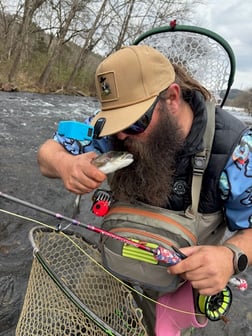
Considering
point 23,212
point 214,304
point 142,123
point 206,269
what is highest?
point 142,123

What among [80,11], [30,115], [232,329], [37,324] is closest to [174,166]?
[37,324]

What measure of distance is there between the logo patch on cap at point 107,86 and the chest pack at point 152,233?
0.50 m

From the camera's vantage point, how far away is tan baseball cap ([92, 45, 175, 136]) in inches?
65.4

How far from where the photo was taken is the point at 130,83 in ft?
5.49

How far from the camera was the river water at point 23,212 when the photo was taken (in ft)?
9.18

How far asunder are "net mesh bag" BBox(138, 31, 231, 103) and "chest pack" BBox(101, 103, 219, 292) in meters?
0.70

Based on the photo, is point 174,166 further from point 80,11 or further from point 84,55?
point 84,55

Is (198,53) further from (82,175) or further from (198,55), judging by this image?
(82,175)

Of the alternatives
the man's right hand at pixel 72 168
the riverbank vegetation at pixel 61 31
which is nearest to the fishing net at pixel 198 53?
the man's right hand at pixel 72 168

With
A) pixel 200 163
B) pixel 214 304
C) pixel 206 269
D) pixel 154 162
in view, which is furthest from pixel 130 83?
pixel 214 304

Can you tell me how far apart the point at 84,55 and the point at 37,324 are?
2460 centimetres

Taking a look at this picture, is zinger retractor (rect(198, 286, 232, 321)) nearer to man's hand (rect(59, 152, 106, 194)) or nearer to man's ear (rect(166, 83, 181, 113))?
man's hand (rect(59, 152, 106, 194))

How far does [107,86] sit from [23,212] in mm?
2596

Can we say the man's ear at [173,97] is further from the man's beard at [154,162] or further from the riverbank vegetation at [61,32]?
the riverbank vegetation at [61,32]
